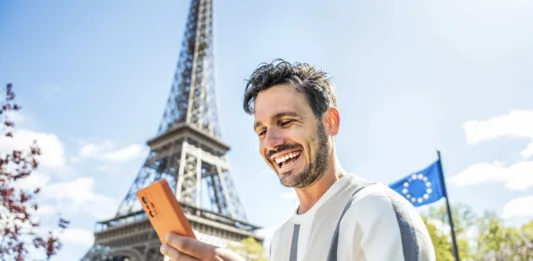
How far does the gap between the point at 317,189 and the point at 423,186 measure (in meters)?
11.0

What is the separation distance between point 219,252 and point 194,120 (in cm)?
4646

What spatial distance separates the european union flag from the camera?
38.1 ft

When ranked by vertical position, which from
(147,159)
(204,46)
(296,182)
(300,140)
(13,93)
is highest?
(204,46)

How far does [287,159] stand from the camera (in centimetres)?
172

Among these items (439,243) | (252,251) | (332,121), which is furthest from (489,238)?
(332,121)

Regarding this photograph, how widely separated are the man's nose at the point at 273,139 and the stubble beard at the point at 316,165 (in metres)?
0.13

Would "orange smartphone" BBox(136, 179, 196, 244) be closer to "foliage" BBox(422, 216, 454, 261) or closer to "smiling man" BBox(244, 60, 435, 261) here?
"smiling man" BBox(244, 60, 435, 261)

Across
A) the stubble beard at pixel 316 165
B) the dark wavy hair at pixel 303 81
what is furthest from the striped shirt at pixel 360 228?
the dark wavy hair at pixel 303 81

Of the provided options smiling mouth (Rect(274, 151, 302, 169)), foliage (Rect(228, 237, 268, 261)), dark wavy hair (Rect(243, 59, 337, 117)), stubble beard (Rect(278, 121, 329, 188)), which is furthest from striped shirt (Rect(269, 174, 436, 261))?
foliage (Rect(228, 237, 268, 261))

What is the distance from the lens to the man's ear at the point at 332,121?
5.69ft

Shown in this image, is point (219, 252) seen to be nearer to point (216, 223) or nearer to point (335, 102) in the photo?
point (335, 102)

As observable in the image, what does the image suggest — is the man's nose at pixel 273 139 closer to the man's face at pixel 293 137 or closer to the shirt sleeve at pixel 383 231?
the man's face at pixel 293 137

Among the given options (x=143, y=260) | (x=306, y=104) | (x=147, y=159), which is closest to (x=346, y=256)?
(x=306, y=104)

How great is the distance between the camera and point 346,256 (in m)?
1.29
